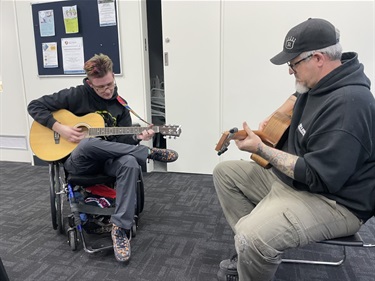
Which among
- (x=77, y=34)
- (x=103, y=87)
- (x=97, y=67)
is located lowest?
(x=103, y=87)

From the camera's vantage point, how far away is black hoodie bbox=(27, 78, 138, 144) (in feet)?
6.13

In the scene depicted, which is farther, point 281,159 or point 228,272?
point 228,272

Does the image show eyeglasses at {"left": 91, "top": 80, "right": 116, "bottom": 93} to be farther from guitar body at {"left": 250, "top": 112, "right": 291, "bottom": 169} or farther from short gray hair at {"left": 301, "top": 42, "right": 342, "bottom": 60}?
short gray hair at {"left": 301, "top": 42, "right": 342, "bottom": 60}

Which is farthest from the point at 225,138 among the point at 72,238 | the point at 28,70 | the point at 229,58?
the point at 28,70

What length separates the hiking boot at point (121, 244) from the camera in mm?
1626

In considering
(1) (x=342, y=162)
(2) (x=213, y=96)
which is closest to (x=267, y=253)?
(1) (x=342, y=162)

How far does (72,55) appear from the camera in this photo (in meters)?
3.03

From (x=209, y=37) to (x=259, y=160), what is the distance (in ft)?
5.46

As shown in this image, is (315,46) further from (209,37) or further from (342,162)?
(209,37)

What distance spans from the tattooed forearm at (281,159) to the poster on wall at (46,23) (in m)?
2.72

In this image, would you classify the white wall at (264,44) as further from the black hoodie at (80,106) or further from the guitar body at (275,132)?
the guitar body at (275,132)

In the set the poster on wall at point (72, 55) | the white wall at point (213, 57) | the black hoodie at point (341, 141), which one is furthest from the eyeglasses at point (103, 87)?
the poster on wall at point (72, 55)

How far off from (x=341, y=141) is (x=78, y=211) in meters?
1.42

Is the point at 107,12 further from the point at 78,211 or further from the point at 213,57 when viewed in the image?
the point at 78,211
